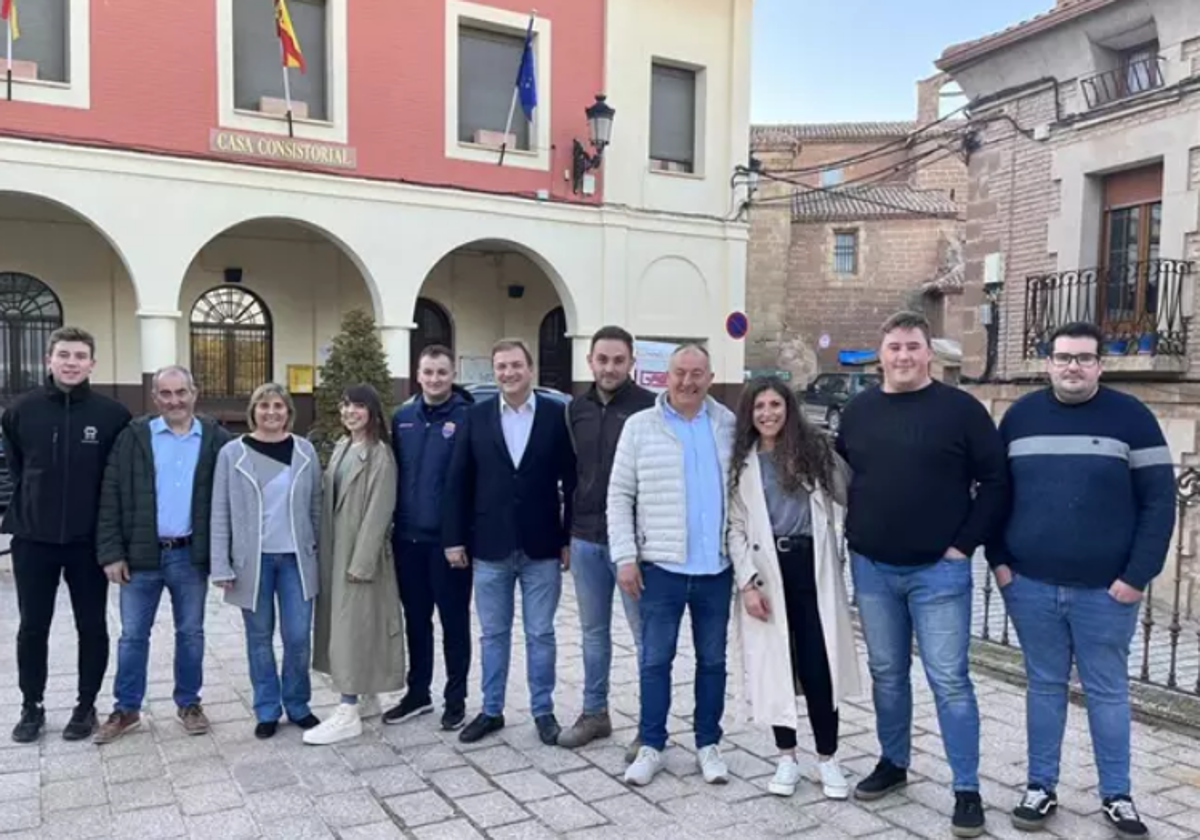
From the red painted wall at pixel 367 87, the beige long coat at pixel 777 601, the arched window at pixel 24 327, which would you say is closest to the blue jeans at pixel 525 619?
the beige long coat at pixel 777 601

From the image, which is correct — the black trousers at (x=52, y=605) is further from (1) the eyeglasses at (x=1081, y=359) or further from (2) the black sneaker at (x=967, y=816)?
(1) the eyeglasses at (x=1081, y=359)

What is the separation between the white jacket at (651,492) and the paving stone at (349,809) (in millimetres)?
1349

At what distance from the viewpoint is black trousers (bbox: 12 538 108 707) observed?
4504 mm

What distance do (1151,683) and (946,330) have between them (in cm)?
3000

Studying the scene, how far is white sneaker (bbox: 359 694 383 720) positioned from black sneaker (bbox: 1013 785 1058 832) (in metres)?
2.91

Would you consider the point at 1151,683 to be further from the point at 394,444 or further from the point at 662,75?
the point at 662,75

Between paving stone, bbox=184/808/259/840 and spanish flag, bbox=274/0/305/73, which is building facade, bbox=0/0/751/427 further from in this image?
paving stone, bbox=184/808/259/840

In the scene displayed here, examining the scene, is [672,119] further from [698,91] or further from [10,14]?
[10,14]

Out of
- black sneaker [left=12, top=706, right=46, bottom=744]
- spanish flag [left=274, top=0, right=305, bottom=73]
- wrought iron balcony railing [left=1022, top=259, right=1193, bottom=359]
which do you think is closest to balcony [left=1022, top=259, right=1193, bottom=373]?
wrought iron balcony railing [left=1022, top=259, right=1193, bottom=359]

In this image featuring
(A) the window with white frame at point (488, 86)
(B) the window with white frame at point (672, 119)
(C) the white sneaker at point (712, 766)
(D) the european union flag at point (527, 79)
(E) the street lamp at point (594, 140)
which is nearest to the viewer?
(C) the white sneaker at point (712, 766)

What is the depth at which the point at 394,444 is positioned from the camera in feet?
15.8

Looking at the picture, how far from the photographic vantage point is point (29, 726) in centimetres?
455

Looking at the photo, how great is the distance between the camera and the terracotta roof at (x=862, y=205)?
3341cm

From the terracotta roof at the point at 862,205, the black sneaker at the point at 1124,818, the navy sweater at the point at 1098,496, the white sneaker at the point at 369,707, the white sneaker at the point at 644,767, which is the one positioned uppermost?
the terracotta roof at the point at 862,205
